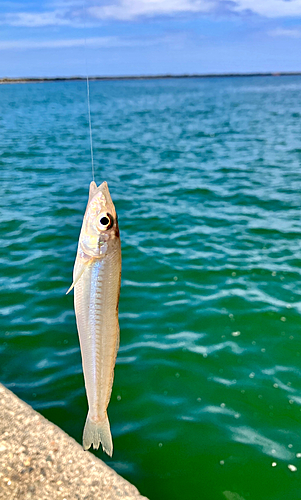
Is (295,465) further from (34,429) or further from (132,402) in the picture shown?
(34,429)

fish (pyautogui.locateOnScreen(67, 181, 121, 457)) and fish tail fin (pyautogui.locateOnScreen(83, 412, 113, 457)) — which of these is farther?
fish tail fin (pyautogui.locateOnScreen(83, 412, 113, 457))

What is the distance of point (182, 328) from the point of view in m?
7.57

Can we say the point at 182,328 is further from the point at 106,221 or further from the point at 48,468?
the point at 106,221

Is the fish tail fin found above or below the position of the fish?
below

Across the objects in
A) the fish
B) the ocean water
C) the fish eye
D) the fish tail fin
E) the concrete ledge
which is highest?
the fish eye

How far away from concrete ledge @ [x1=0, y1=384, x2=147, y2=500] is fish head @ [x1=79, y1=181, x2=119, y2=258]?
1.99 metres

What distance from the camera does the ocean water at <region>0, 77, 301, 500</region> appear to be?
5207 mm

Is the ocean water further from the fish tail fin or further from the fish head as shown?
the fish head

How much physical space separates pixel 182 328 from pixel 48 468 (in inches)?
157

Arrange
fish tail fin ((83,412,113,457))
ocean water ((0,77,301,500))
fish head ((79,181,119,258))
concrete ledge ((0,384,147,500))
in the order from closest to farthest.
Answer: fish head ((79,181,119,258))
fish tail fin ((83,412,113,457))
concrete ledge ((0,384,147,500))
ocean water ((0,77,301,500))

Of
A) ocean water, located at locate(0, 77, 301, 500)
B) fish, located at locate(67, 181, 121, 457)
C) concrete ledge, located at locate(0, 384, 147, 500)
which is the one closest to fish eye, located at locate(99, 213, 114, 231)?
fish, located at locate(67, 181, 121, 457)

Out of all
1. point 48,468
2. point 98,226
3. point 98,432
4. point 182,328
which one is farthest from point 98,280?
point 182,328

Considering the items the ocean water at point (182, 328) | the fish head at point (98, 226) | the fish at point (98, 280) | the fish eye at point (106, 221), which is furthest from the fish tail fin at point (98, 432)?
the ocean water at point (182, 328)

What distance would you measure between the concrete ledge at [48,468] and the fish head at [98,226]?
6.52 ft
